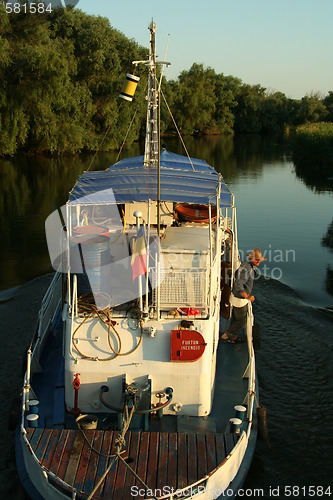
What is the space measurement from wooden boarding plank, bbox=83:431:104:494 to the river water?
2.17 meters

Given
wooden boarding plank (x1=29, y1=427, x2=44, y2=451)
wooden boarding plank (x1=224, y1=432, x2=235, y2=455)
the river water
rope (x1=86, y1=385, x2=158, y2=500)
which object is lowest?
the river water

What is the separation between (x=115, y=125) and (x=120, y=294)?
4892cm

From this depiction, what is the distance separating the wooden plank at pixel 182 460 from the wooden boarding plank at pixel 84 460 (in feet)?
4.36

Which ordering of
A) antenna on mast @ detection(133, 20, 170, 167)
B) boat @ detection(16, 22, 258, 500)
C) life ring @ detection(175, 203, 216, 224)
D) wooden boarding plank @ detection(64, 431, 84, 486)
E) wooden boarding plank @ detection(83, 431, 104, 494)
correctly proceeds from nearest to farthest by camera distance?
1. wooden boarding plank @ detection(83, 431, 104, 494)
2. wooden boarding plank @ detection(64, 431, 84, 486)
3. boat @ detection(16, 22, 258, 500)
4. life ring @ detection(175, 203, 216, 224)
5. antenna on mast @ detection(133, 20, 170, 167)

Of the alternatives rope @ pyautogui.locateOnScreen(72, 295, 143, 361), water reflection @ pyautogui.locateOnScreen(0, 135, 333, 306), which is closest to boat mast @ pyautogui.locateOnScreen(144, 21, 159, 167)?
rope @ pyautogui.locateOnScreen(72, 295, 143, 361)

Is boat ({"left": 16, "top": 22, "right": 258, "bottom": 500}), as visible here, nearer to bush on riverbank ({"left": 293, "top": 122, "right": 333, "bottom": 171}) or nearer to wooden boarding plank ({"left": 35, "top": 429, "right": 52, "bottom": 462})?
wooden boarding plank ({"left": 35, "top": 429, "right": 52, "bottom": 462})

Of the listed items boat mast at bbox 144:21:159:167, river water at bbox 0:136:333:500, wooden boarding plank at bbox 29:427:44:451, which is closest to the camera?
wooden boarding plank at bbox 29:427:44:451

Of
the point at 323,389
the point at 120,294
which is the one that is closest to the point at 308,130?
the point at 323,389

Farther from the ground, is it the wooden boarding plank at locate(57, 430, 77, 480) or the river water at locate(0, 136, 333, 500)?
the wooden boarding plank at locate(57, 430, 77, 480)

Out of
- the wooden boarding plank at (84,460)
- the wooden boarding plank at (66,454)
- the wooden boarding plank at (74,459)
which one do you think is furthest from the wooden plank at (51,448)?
the wooden boarding plank at (84,460)

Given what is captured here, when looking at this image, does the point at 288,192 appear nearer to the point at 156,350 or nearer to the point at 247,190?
the point at 247,190

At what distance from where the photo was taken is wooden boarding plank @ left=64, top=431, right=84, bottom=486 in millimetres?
7199

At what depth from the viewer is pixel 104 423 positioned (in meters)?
9.00

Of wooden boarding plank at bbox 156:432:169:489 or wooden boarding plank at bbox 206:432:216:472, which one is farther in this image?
wooden boarding plank at bbox 206:432:216:472
